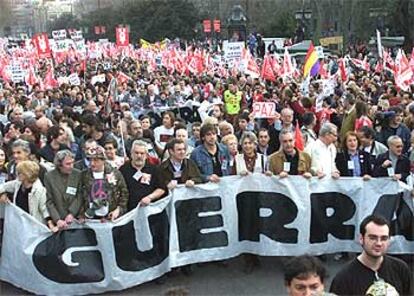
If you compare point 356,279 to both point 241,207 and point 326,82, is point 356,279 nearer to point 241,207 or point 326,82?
point 241,207

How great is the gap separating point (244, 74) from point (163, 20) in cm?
4128

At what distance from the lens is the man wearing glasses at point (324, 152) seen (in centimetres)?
801

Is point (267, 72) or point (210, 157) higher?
point (210, 157)

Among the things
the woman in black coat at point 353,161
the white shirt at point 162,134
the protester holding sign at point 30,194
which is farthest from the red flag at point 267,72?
the protester holding sign at point 30,194

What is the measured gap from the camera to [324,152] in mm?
8148

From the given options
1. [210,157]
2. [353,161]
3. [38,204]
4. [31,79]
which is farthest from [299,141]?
[31,79]

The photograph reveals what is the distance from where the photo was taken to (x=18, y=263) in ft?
23.2

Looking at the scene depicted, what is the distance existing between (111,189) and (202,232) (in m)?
1.05

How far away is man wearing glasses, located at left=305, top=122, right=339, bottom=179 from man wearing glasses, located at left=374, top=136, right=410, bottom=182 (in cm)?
48

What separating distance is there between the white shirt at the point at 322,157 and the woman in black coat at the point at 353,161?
0.09 metres

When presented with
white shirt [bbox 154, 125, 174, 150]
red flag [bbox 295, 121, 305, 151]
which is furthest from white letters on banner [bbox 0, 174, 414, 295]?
white shirt [bbox 154, 125, 174, 150]

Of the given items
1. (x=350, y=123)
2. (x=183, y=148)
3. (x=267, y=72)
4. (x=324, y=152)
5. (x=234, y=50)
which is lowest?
(x=267, y=72)

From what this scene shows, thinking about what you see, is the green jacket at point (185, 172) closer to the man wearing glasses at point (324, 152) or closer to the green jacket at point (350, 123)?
the man wearing glasses at point (324, 152)

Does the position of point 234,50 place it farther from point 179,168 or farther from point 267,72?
point 179,168
